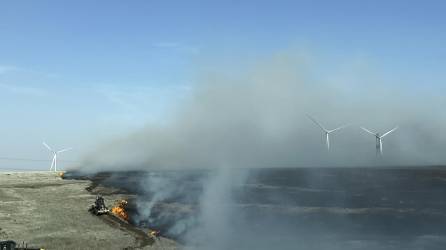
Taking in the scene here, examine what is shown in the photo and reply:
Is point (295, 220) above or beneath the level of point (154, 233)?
beneath

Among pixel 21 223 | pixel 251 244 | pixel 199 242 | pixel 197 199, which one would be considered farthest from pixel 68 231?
pixel 197 199

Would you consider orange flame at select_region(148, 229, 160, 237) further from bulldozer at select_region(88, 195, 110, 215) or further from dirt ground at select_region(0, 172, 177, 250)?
bulldozer at select_region(88, 195, 110, 215)

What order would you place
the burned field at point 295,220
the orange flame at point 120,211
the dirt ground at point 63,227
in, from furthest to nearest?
the orange flame at point 120,211
the burned field at point 295,220
the dirt ground at point 63,227

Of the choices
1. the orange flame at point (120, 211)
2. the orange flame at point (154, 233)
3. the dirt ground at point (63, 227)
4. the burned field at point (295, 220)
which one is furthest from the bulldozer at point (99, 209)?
the orange flame at point (154, 233)

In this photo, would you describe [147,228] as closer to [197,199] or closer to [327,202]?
[197,199]

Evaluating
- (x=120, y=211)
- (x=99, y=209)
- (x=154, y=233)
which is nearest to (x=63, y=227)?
(x=99, y=209)

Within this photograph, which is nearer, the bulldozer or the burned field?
the burned field

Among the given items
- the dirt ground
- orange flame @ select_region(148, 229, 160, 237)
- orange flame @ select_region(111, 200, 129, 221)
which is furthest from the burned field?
the dirt ground

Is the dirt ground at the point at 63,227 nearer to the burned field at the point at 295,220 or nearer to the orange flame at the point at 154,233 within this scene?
the orange flame at the point at 154,233

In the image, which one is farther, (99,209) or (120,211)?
(120,211)

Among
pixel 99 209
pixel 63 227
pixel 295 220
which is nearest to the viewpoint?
pixel 63 227

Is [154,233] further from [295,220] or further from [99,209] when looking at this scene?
[295,220]

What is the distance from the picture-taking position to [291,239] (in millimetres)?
69000

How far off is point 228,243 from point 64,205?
Answer: 4770cm
